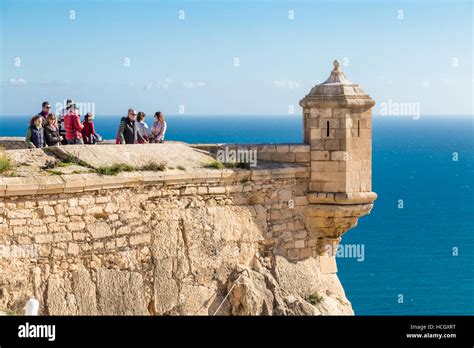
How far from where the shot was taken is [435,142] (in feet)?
496

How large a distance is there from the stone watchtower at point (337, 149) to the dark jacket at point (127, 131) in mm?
2740

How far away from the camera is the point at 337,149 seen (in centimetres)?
1780

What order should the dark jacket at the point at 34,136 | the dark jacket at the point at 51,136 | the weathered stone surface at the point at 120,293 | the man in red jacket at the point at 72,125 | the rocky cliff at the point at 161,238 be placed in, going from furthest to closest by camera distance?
the man in red jacket at the point at 72,125
the dark jacket at the point at 51,136
the dark jacket at the point at 34,136
the weathered stone surface at the point at 120,293
the rocky cliff at the point at 161,238

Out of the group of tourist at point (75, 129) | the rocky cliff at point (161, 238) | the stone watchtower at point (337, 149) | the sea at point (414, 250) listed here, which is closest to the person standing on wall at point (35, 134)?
the group of tourist at point (75, 129)

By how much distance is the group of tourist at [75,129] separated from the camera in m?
17.0

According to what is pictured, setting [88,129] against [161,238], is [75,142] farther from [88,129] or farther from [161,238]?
[161,238]

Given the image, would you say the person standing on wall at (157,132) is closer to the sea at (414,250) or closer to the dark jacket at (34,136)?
the dark jacket at (34,136)

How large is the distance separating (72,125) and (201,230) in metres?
2.94

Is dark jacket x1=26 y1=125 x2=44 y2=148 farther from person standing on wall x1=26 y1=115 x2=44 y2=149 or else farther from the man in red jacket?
the man in red jacket

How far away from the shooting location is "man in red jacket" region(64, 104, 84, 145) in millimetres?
17891

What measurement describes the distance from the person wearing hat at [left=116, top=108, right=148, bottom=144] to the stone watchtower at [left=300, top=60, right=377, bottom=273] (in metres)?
2.73
